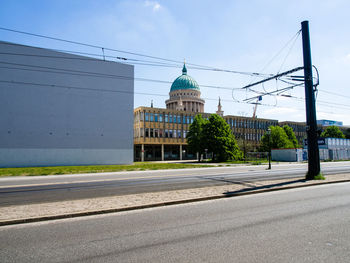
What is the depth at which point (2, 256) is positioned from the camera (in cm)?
403

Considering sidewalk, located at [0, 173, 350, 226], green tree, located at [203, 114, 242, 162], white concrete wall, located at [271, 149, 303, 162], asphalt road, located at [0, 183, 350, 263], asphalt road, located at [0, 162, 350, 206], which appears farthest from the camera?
green tree, located at [203, 114, 242, 162]

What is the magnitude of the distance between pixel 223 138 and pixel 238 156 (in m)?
4.87

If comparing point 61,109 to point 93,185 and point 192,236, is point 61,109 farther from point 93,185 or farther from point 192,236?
point 192,236

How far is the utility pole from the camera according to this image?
14328mm

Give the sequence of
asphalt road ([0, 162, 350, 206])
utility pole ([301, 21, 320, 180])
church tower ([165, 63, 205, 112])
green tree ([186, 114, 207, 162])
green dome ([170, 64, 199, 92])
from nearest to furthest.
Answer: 1. asphalt road ([0, 162, 350, 206])
2. utility pole ([301, 21, 320, 180])
3. green tree ([186, 114, 207, 162])
4. church tower ([165, 63, 205, 112])
5. green dome ([170, 64, 199, 92])

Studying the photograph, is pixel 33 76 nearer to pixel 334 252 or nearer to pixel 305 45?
pixel 305 45

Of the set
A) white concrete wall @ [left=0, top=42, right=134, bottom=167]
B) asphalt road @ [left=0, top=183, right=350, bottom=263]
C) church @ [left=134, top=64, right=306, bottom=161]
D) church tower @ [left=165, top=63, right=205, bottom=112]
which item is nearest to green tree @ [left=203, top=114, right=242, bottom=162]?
church @ [left=134, top=64, right=306, bottom=161]

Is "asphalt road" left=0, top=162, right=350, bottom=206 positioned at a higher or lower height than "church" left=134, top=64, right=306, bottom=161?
lower

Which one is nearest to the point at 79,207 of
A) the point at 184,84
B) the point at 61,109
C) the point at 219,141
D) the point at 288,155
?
the point at 61,109

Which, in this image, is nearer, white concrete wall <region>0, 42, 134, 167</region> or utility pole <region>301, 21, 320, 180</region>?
utility pole <region>301, 21, 320, 180</region>

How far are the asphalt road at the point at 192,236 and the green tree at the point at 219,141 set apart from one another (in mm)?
39672

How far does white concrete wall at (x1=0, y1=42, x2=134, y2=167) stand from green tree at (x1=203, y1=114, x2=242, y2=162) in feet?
52.2

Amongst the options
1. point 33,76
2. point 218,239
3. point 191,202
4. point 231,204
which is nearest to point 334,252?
point 218,239

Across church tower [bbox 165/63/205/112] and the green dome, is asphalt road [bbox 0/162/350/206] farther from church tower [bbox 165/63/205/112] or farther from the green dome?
the green dome
